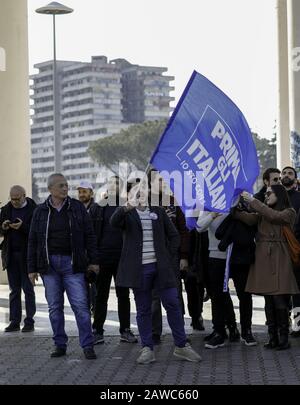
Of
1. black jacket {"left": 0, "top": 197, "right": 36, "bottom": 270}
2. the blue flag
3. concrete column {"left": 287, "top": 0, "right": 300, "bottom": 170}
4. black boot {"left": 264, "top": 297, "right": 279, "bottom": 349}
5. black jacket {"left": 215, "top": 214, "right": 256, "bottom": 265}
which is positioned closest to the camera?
the blue flag

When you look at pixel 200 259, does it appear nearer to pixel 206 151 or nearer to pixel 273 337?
pixel 273 337

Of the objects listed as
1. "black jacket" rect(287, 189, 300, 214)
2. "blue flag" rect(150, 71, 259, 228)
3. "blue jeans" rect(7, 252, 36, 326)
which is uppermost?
"blue flag" rect(150, 71, 259, 228)

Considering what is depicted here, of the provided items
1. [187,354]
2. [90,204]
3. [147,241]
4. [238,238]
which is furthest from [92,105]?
[187,354]

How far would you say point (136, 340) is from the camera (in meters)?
12.3

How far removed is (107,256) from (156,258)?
155 cm

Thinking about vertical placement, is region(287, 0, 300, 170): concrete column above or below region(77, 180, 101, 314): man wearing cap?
above

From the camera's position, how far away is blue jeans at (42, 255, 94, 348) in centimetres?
1117

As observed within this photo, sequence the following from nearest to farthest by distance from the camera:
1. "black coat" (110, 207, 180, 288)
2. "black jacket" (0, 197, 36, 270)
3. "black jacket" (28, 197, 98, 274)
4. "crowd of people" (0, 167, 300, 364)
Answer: "black coat" (110, 207, 180, 288) < "crowd of people" (0, 167, 300, 364) < "black jacket" (28, 197, 98, 274) < "black jacket" (0, 197, 36, 270)

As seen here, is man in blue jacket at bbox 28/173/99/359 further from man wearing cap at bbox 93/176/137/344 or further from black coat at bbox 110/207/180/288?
man wearing cap at bbox 93/176/137/344

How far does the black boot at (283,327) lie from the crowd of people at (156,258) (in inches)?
0.4

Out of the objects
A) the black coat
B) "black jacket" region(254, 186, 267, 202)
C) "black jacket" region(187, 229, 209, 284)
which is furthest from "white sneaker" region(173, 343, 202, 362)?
"black jacket" region(254, 186, 267, 202)

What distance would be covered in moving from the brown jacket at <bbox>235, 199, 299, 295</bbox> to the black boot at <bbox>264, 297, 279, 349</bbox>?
0.21 metres

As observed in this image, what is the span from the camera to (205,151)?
1076 cm

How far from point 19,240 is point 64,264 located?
244 centimetres
